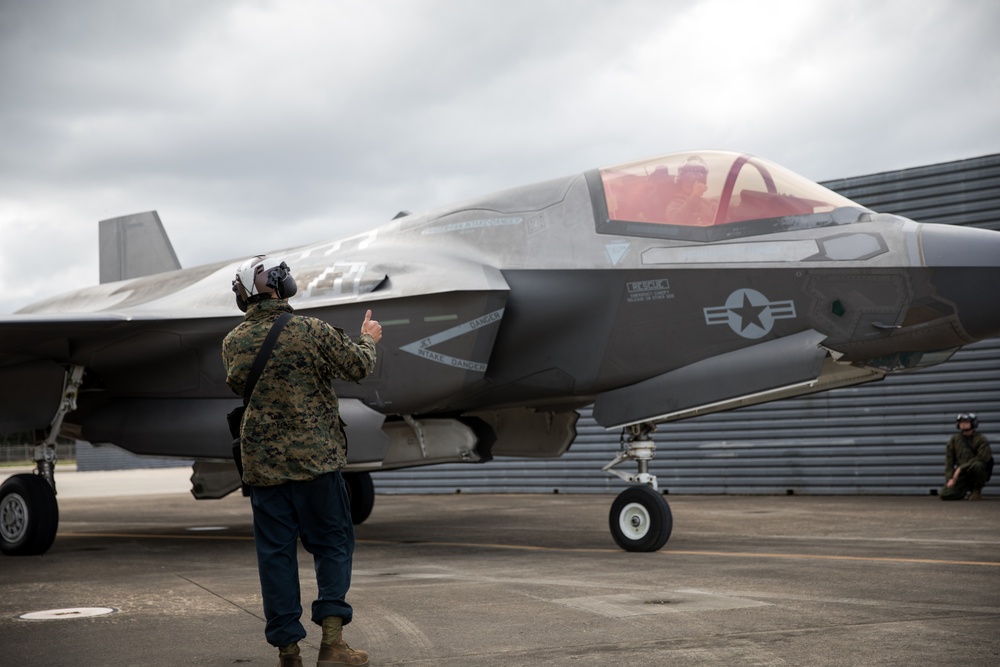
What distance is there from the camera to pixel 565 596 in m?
5.57

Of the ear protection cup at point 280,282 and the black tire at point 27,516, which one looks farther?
the black tire at point 27,516

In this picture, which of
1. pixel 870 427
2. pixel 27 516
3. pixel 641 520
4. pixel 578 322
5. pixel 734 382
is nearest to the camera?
pixel 734 382

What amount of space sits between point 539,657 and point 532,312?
4.43 metres

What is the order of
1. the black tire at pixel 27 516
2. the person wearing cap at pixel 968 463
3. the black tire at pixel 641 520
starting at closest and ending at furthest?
1. the black tire at pixel 641 520
2. the black tire at pixel 27 516
3. the person wearing cap at pixel 968 463

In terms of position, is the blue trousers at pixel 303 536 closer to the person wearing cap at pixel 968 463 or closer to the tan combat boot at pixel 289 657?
the tan combat boot at pixel 289 657

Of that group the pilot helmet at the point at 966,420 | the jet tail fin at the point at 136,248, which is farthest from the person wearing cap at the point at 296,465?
the pilot helmet at the point at 966,420

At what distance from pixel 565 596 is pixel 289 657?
205 cm

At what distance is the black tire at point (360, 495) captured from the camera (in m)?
12.2

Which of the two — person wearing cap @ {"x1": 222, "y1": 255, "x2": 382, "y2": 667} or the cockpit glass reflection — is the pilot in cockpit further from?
person wearing cap @ {"x1": 222, "y1": 255, "x2": 382, "y2": 667}

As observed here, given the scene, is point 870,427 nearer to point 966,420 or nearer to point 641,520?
point 966,420

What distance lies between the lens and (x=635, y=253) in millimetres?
7930

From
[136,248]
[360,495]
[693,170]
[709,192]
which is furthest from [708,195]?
[136,248]

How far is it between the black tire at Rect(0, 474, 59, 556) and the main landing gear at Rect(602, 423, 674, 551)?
5.02 metres

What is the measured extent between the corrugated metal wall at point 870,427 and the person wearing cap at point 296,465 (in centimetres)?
1237
